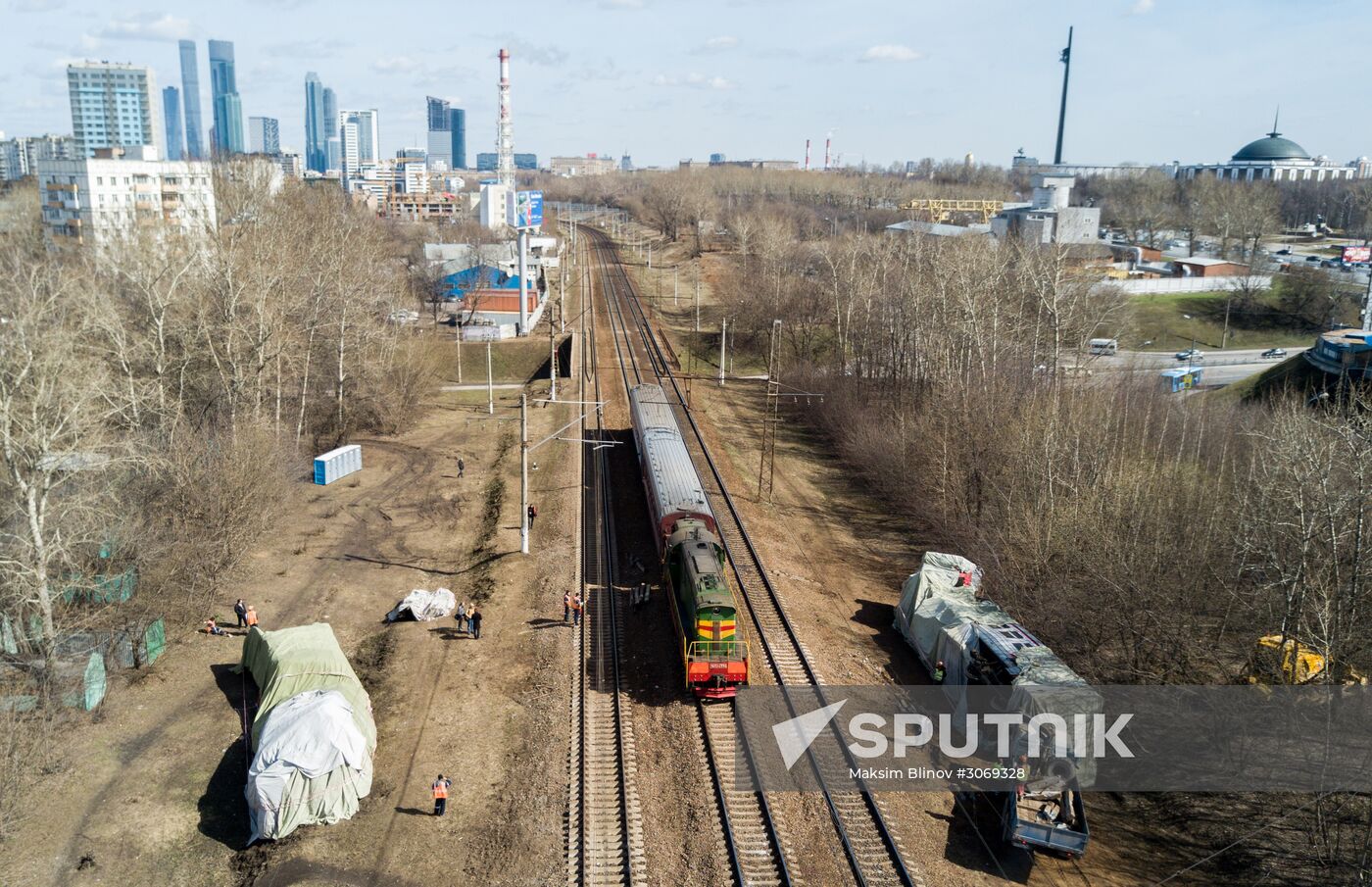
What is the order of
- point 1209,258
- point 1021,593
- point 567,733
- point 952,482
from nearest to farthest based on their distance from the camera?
point 567,733 → point 1021,593 → point 952,482 → point 1209,258

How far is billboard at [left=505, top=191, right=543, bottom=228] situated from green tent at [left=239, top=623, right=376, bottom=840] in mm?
60314

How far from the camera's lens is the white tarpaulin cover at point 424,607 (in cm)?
2731

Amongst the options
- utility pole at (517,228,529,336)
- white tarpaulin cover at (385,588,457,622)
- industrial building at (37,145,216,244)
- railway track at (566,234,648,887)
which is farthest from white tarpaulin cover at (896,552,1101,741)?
industrial building at (37,145,216,244)

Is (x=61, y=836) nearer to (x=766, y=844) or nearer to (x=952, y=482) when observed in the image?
(x=766, y=844)

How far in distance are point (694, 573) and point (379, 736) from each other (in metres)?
8.64

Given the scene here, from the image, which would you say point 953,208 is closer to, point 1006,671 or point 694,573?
point 694,573

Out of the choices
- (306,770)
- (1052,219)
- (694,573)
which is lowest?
(306,770)

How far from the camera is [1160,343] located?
81.4 m


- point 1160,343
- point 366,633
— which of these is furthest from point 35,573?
point 1160,343

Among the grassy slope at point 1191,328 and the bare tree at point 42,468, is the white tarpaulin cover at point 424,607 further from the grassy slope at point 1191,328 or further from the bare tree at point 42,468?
the grassy slope at point 1191,328

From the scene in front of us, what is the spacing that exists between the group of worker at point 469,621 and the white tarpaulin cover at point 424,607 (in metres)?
0.87

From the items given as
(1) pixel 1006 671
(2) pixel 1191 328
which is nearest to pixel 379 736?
(1) pixel 1006 671

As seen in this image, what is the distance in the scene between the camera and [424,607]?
2742 cm

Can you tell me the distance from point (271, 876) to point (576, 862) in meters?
5.76
